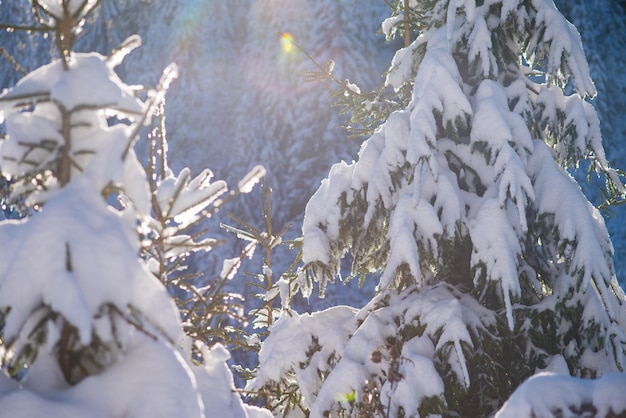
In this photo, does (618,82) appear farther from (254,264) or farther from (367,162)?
(367,162)

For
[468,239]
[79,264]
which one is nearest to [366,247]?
[468,239]

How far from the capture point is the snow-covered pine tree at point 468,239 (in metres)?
3.72

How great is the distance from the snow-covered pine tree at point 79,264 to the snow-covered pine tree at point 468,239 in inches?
73.3

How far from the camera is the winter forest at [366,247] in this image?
1.56 metres

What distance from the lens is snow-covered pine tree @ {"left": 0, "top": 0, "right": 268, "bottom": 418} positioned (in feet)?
4.79

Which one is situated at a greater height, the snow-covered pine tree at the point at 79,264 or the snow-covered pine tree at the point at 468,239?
the snow-covered pine tree at the point at 79,264

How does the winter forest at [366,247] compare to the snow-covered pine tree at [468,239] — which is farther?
the snow-covered pine tree at [468,239]

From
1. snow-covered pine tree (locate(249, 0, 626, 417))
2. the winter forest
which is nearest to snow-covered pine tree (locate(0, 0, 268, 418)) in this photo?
the winter forest

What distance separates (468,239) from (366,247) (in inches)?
33.4

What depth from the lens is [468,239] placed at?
4.23 meters

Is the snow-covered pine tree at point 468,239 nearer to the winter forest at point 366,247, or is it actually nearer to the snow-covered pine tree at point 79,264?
the winter forest at point 366,247

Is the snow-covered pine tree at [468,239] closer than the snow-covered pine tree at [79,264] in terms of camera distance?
No

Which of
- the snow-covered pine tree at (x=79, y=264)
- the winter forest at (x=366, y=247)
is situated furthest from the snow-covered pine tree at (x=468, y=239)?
the snow-covered pine tree at (x=79, y=264)

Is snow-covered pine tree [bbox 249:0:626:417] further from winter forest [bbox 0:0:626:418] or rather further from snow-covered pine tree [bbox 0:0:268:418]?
snow-covered pine tree [bbox 0:0:268:418]
